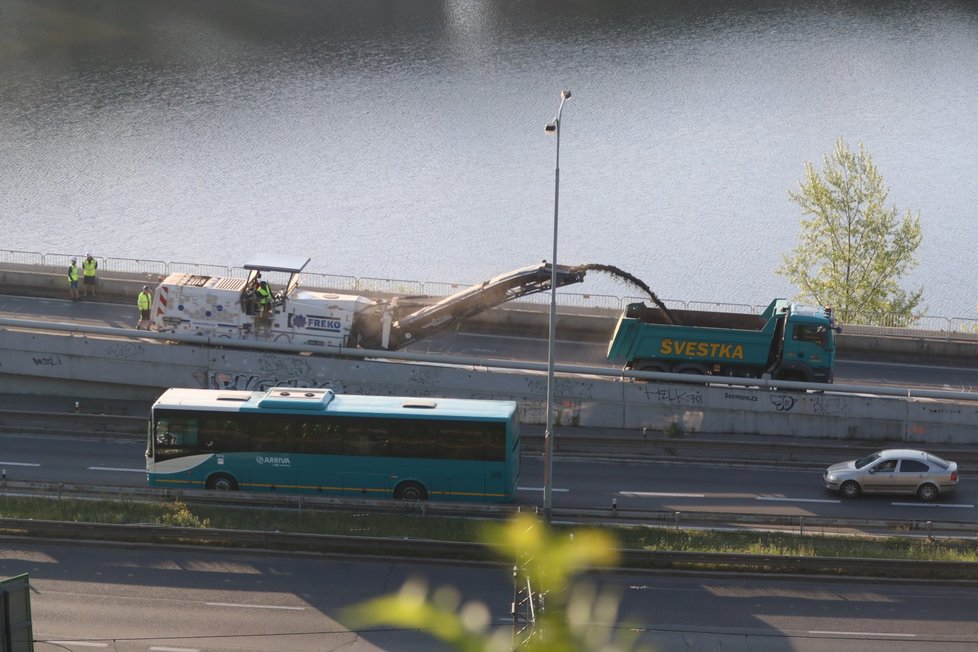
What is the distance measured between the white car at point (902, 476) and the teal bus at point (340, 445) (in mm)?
8645

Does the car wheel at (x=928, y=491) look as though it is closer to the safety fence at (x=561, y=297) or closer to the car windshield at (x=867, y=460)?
the car windshield at (x=867, y=460)

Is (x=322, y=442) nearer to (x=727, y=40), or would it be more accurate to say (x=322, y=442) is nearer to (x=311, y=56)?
(x=311, y=56)

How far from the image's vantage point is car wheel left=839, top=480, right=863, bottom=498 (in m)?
29.4

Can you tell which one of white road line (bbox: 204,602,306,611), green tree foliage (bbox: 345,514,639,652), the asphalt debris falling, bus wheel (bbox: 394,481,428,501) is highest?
the asphalt debris falling

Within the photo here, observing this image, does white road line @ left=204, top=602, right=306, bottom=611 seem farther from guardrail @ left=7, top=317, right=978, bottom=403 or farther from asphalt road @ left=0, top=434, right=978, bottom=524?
guardrail @ left=7, top=317, right=978, bottom=403

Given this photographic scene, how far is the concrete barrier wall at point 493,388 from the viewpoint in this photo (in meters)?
33.1

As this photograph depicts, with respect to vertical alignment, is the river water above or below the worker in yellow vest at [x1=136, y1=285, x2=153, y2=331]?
above

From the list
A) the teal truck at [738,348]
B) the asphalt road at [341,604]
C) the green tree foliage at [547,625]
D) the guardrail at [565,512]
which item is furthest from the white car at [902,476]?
the green tree foliage at [547,625]

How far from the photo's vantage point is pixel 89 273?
40500 millimetres

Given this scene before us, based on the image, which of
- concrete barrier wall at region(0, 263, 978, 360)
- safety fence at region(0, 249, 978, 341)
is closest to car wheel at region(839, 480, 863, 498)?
safety fence at region(0, 249, 978, 341)

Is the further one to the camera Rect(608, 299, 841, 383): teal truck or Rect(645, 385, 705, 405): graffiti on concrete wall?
Rect(608, 299, 841, 383): teal truck

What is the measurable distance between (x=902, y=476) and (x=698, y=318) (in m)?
8.82

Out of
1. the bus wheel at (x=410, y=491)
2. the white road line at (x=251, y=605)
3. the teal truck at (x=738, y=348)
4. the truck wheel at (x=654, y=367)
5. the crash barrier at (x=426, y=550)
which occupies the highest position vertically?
the teal truck at (x=738, y=348)

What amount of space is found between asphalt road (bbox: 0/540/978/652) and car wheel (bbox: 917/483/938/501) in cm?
539
